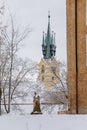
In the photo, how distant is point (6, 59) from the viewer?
17.9 m

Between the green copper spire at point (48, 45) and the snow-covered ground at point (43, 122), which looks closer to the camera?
the snow-covered ground at point (43, 122)

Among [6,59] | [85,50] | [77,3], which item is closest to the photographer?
[85,50]

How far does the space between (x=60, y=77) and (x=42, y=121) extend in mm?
18525

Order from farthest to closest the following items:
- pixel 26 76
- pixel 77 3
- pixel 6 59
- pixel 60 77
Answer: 1. pixel 60 77
2. pixel 26 76
3. pixel 6 59
4. pixel 77 3

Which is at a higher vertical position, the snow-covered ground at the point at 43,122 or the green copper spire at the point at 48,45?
the green copper spire at the point at 48,45

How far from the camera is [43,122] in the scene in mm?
4852

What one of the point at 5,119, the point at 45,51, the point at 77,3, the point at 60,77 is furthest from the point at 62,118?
the point at 45,51

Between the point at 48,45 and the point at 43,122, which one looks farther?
the point at 48,45

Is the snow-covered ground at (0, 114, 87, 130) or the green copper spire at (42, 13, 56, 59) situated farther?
the green copper spire at (42, 13, 56, 59)

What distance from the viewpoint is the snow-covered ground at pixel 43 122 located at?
4.68 m

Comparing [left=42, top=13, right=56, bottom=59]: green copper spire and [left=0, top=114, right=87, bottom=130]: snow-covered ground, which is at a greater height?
[left=42, top=13, right=56, bottom=59]: green copper spire

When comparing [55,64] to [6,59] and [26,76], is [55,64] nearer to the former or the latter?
[26,76]

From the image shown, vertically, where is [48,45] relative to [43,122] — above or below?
above

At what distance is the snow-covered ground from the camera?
15.4 feet
